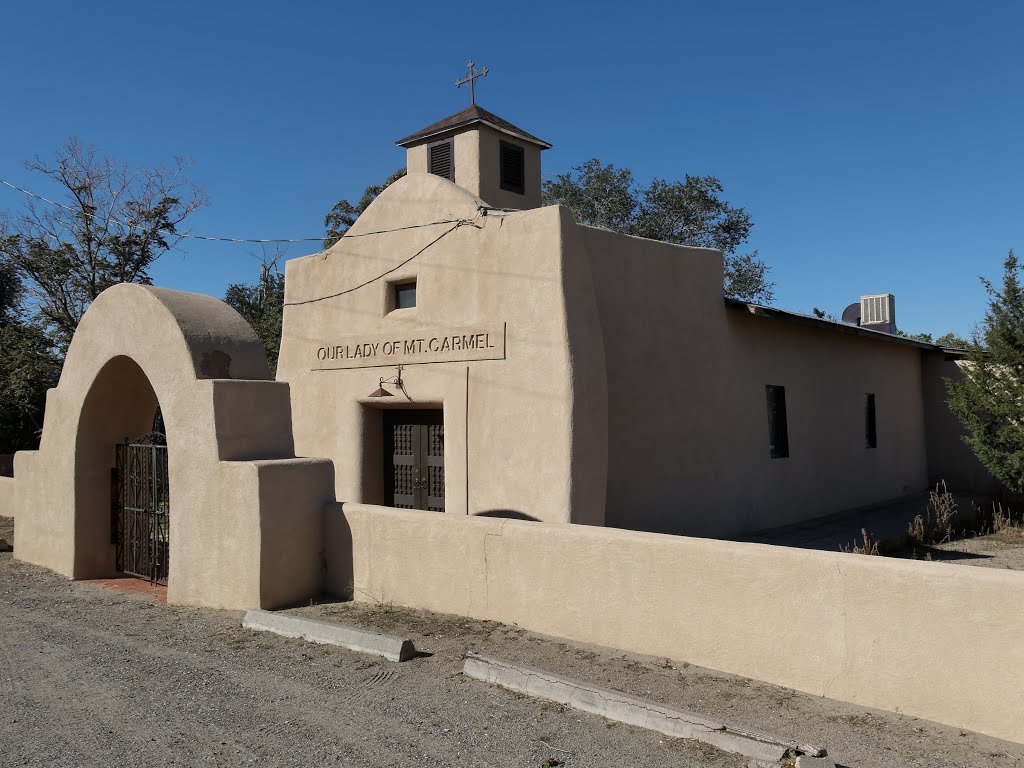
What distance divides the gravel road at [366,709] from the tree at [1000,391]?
378 inches

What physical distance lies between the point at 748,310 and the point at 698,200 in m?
20.0

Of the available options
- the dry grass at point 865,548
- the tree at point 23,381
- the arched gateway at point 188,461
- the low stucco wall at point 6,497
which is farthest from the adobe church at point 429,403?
the tree at point 23,381

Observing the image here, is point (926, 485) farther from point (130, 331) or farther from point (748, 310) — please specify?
point (130, 331)

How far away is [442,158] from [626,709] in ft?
37.1

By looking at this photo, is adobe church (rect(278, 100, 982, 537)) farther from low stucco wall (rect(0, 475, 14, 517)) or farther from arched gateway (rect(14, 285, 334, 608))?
low stucco wall (rect(0, 475, 14, 517))

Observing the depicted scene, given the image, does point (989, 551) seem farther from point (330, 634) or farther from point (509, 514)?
point (330, 634)

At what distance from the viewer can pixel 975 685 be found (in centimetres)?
462

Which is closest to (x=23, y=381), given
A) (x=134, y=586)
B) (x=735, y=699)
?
(x=134, y=586)

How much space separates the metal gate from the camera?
972 cm

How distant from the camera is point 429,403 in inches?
423

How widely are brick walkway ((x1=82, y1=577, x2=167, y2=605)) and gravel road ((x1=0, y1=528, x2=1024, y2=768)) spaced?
1.71 metres

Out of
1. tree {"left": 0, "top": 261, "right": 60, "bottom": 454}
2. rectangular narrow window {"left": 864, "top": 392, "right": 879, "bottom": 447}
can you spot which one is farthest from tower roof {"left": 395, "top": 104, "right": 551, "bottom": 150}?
tree {"left": 0, "top": 261, "right": 60, "bottom": 454}

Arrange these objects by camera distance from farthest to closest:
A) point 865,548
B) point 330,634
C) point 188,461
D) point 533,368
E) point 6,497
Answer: point 6,497 < point 865,548 < point 533,368 < point 188,461 < point 330,634

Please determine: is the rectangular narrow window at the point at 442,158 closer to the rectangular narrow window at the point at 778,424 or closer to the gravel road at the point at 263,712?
the rectangular narrow window at the point at 778,424
